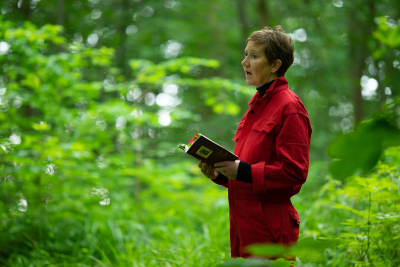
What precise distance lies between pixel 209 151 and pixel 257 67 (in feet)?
1.83

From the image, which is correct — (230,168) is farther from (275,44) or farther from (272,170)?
(275,44)

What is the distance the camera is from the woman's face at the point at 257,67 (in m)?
1.87

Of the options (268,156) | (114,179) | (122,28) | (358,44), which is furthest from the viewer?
(122,28)

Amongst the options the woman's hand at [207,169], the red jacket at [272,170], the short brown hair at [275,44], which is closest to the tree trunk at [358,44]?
the short brown hair at [275,44]

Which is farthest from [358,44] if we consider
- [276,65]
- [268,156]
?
[268,156]

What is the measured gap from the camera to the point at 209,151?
1693 mm

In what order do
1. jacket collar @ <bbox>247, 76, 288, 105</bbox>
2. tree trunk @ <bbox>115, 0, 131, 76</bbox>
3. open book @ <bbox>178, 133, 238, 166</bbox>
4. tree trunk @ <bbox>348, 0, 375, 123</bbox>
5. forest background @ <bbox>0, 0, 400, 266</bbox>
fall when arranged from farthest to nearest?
1. tree trunk @ <bbox>115, 0, 131, 76</bbox>
2. tree trunk @ <bbox>348, 0, 375, 123</bbox>
3. forest background @ <bbox>0, 0, 400, 266</bbox>
4. jacket collar @ <bbox>247, 76, 288, 105</bbox>
5. open book @ <bbox>178, 133, 238, 166</bbox>

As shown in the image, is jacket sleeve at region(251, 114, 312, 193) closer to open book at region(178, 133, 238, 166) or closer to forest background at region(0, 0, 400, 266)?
open book at region(178, 133, 238, 166)

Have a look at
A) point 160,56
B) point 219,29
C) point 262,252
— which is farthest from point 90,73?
point 262,252

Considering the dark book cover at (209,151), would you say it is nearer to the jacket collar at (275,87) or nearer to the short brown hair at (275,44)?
the jacket collar at (275,87)

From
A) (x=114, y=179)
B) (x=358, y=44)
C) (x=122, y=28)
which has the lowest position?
(x=114, y=179)

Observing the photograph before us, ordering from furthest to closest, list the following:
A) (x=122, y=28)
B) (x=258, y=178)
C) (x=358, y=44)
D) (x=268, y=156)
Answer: (x=122, y=28)
(x=358, y=44)
(x=268, y=156)
(x=258, y=178)

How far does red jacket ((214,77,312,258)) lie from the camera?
166 centimetres

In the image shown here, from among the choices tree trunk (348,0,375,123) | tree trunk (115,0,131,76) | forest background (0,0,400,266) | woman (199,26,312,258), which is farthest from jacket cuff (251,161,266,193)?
tree trunk (115,0,131,76)
